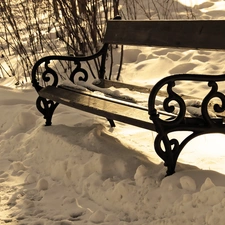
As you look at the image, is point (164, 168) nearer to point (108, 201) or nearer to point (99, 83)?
point (108, 201)

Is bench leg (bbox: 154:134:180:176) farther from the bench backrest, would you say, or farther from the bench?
the bench backrest

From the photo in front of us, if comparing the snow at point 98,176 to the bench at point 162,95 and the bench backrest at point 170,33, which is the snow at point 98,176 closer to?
the bench at point 162,95

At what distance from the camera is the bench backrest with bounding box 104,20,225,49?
3.28m

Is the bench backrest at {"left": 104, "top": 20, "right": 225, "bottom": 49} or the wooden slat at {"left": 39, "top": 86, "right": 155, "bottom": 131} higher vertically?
the bench backrest at {"left": 104, "top": 20, "right": 225, "bottom": 49}

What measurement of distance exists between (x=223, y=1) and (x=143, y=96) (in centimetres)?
552

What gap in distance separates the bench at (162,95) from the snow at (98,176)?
171 millimetres

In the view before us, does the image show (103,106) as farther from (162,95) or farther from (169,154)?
(169,154)

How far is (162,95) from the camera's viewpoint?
12.7 ft

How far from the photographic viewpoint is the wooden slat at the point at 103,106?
3.21 m

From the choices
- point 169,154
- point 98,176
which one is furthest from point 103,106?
point 169,154

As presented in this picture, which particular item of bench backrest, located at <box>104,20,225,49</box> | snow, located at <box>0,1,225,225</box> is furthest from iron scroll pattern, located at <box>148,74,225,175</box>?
bench backrest, located at <box>104,20,225,49</box>

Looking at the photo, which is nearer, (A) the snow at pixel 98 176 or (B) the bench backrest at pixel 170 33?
(A) the snow at pixel 98 176

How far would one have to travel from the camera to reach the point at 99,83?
4.55 m

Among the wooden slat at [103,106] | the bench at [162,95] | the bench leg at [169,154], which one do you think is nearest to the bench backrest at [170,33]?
the bench at [162,95]
